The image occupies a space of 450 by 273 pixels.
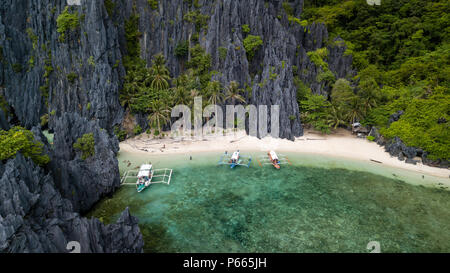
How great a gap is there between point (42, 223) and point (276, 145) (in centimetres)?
3158

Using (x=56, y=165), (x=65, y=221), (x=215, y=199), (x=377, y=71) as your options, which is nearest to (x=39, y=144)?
(x=56, y=165)

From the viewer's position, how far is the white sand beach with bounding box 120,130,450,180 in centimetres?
3516

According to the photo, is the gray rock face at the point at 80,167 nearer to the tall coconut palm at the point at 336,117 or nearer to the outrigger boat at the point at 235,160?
the outrigger boat at the point at 235,160

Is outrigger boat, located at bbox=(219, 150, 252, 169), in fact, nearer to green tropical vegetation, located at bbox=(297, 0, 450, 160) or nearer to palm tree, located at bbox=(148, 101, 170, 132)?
palm tree, located at bbox=(148, 101, 170, 132)

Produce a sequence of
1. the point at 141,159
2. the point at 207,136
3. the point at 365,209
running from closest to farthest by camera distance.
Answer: the point at 365,209, the point at 141,159, the point at 207,136

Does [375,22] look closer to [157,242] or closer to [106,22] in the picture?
[106,22]

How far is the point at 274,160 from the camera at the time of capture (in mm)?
31828

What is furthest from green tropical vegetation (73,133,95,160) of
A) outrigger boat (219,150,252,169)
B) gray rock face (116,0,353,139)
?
gray rock face (116,0,353,139)

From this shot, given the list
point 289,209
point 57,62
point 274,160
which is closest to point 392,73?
point 274,160

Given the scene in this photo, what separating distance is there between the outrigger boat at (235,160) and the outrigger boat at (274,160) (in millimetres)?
1923

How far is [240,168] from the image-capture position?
3155cm

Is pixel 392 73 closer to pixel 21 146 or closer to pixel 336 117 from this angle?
pixel 336 117

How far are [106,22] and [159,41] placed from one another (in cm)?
1057

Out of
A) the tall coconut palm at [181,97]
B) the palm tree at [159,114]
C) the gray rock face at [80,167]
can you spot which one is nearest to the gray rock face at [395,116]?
the tall coconut palm at [181,97]
